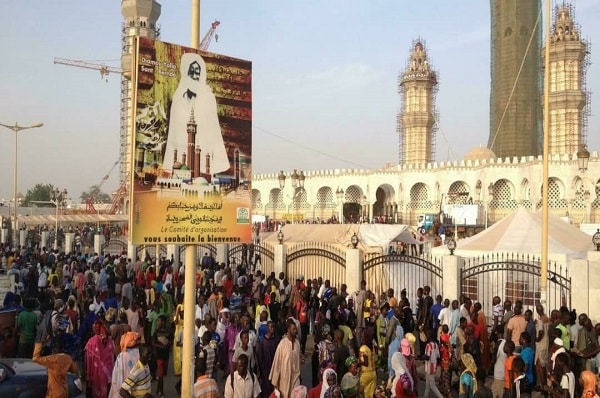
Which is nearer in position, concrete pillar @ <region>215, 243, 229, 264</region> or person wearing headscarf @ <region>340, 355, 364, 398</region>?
person wearing headscarf @ <region>340, 355, 364, 398</region>

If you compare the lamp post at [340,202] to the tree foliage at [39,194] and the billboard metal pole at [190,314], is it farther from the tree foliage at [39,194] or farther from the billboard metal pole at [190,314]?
the tree foliage at [39,194]

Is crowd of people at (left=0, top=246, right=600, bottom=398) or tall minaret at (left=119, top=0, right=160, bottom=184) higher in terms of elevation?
tall minaret at (left=119, top=0, right=160, bottom=184)

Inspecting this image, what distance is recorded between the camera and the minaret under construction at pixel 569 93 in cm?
5238

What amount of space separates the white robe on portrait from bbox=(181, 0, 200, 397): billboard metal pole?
1.25ft

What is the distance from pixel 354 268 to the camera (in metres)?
13.8

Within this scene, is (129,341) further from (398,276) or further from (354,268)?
(398,276)

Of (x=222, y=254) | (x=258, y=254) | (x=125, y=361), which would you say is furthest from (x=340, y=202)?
(x=125, y=361)

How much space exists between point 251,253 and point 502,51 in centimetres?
5082

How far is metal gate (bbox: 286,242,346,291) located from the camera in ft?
48.9

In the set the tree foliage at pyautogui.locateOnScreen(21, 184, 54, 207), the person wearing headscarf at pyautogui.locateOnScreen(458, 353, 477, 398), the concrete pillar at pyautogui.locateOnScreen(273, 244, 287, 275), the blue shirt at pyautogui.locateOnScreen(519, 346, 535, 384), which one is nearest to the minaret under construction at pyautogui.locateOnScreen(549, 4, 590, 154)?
the concrete pillar at pyautogui.locateOnScreen(273, 244, 287, 275)

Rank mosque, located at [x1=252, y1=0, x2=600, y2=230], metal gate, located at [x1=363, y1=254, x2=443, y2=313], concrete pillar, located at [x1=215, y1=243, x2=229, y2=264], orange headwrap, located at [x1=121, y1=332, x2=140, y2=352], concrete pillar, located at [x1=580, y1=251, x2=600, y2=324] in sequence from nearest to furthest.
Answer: orange headwrap, located at [x1=121, y1=332, x2=140, y2=352]
concrete pillar, located at [x1=580, y1=251, x2=600, y2=324]
metal gate, located at [x1=363, y1=254, x2=443, y2=313]
concrete pillar, located at [x1=215, y1=243, x2=229, y2=264]
mosque, located at [x1=252, y1=0, x2=600, y2=230]

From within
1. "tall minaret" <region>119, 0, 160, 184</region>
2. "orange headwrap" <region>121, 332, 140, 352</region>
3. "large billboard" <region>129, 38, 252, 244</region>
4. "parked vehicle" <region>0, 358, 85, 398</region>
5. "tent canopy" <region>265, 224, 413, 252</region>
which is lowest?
"parked vehicle" <region>0, 358, 85, 398</region>

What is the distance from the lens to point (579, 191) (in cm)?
3894

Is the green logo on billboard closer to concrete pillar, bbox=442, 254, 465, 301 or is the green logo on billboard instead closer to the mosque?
concrete pillar, bbox=442, 254, 465, 301
